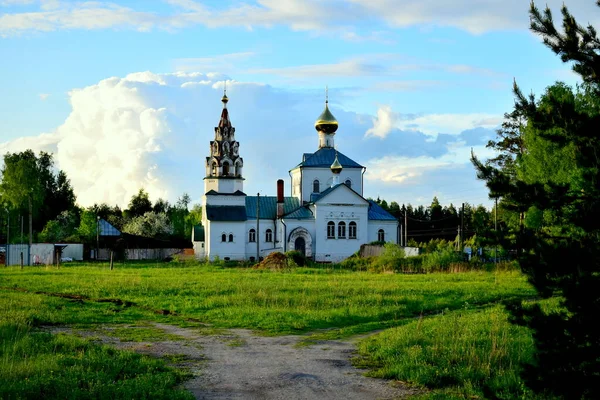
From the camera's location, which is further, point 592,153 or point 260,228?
point 260,228

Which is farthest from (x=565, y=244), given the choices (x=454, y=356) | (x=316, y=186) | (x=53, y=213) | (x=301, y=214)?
(x=53, y=213)

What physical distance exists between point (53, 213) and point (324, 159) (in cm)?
3866

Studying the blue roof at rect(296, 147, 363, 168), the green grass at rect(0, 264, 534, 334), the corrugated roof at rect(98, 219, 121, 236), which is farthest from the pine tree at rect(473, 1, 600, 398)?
the corrugated roof at rect(98, 219, 121, 236)

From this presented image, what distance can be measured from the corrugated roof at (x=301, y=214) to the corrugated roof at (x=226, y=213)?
355cm

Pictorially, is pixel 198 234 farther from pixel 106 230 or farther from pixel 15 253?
pixel 15 253

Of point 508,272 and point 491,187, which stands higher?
point 491,187

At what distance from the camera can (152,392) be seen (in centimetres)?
942

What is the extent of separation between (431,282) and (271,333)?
1388 cm

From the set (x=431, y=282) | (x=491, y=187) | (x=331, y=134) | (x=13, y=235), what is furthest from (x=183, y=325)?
(x=13, y=235)

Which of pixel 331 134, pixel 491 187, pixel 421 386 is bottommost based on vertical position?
pixel 421 386

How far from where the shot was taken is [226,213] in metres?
55.1

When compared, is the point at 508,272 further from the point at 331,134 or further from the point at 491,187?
the point at 331,134

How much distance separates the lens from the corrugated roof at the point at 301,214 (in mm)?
55406

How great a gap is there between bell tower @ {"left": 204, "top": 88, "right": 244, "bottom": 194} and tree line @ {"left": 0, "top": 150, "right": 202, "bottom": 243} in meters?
13.6
